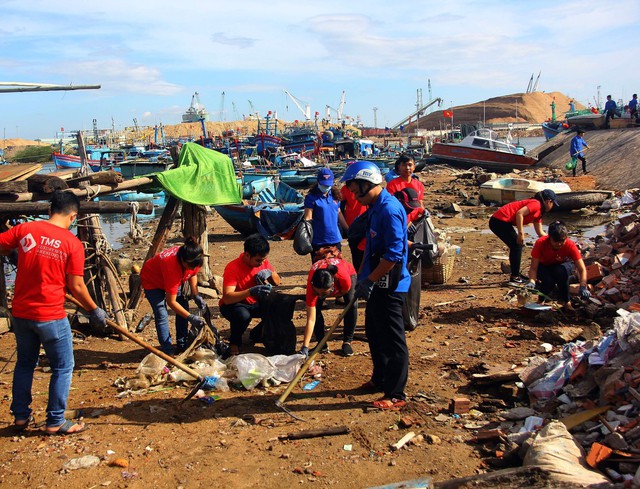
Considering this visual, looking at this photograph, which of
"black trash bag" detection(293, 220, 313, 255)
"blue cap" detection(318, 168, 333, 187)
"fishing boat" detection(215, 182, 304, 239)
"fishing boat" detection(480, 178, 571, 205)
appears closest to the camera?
"blue cap" detection(318, 168, 333, 187)

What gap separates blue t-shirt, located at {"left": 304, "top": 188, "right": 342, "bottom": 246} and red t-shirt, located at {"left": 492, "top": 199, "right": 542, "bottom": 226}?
8.20 feet

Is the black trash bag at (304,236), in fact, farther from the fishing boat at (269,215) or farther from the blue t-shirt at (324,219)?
the fishing boat at (269,215)

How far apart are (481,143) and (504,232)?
23644 mm

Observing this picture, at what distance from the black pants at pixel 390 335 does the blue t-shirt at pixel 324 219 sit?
230 cm

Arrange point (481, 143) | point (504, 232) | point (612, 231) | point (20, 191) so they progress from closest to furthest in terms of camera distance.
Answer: point (20, 191), point (504, 232), point (612, 231), point (481, 143)

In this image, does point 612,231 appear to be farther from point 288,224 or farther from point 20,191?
point 20,191

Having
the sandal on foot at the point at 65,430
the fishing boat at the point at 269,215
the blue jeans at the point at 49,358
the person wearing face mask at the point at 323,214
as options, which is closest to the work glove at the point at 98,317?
the blue jeans at the point at 49,358

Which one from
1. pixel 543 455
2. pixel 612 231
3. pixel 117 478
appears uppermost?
pixel 612 231

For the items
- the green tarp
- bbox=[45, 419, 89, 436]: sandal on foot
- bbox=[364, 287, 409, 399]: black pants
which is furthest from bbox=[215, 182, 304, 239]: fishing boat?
bbox=[45, 419, 89, 436]: sandal on foot

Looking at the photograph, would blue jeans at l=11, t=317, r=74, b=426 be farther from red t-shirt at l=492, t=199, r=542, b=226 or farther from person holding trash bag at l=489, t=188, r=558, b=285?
red t-shirt at l=492, t=199, r=542, b=226

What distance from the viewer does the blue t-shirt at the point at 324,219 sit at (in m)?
6.90

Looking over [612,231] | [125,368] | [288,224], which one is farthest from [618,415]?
[288,224]

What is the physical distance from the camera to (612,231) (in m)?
9.16

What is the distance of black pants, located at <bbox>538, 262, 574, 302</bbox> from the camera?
6730 mm
